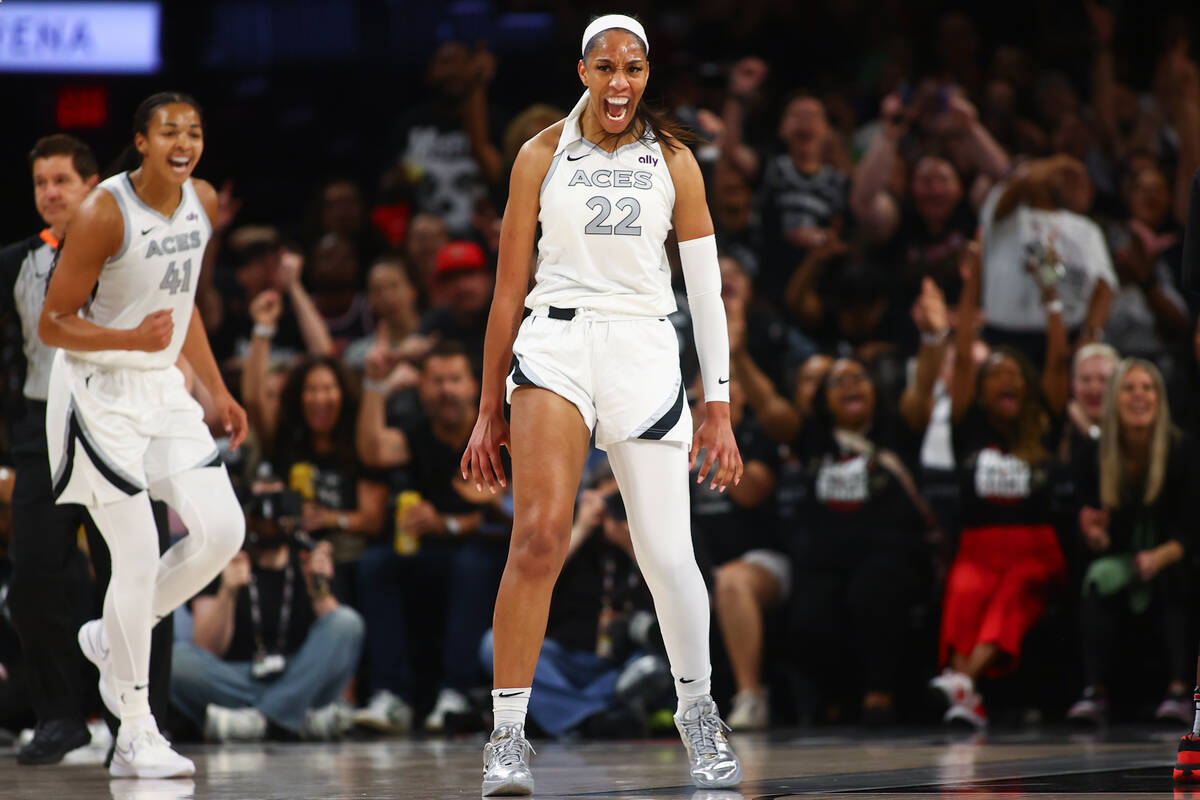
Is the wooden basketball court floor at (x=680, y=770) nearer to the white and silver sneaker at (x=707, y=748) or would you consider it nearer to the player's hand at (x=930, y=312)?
the white and silver sneaker at (x=707, y=748)

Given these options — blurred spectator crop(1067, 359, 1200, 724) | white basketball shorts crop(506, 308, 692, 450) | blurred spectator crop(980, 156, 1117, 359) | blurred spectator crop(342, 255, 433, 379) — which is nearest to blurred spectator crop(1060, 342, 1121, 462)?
blurred spectator crop(1067, 359, 1200, 724)

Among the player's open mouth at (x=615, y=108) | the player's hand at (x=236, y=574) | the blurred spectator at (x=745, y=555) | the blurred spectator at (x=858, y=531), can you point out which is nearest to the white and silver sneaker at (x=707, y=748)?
the player's open mouth at (x=615, y=108)

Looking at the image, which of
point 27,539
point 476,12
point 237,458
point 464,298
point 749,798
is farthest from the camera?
point 476,12

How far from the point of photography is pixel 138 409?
16.9 ft

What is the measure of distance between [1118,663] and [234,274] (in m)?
5.57

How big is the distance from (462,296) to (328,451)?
4.21ft

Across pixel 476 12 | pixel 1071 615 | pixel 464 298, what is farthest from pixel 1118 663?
pixel 476 12

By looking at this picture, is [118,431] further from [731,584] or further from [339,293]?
[339,293]

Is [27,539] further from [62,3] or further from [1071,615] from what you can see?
[62,3]

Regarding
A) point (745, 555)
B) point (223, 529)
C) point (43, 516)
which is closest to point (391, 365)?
point (745, 555)

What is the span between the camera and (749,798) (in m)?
3.96

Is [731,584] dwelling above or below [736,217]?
below

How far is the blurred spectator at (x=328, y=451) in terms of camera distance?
8008mm

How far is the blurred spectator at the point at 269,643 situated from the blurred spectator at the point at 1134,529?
3.34m
